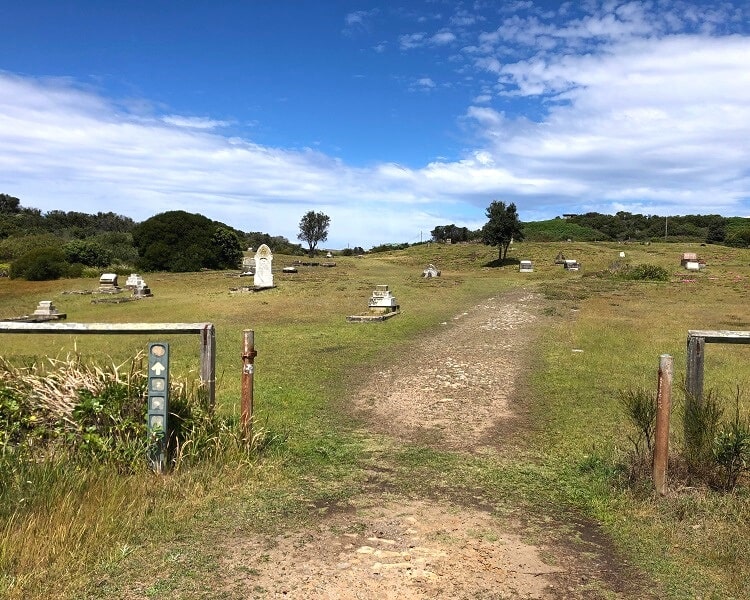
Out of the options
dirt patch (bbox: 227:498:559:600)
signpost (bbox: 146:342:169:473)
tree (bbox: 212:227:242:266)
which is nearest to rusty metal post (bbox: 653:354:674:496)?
dirt patch (bbox: 227:498:559:600)

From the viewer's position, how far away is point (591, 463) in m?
5.81

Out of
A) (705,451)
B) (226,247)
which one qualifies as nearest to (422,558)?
(705,451)

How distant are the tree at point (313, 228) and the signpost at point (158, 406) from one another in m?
82.8

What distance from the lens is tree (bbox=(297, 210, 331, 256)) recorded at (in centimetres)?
8731

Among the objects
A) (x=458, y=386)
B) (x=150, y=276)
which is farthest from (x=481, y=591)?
(x=150, y=276)

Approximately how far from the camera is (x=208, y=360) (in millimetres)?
5824

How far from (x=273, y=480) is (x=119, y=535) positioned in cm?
146

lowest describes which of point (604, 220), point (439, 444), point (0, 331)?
point (439, 444)

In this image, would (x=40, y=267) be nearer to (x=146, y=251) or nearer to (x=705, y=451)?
(x=146, y=251)

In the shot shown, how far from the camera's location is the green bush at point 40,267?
36781 millimetres

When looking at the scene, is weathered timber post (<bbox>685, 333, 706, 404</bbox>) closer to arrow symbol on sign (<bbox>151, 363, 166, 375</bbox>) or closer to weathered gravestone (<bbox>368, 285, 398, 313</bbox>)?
arrow symbol on sign (<bbox>151, 363, 166, 375</bbox>)

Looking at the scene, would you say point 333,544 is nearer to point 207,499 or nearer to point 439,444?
point 207,499

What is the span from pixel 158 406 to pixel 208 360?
0.87 metres

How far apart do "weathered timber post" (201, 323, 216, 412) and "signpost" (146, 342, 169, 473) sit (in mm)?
738
